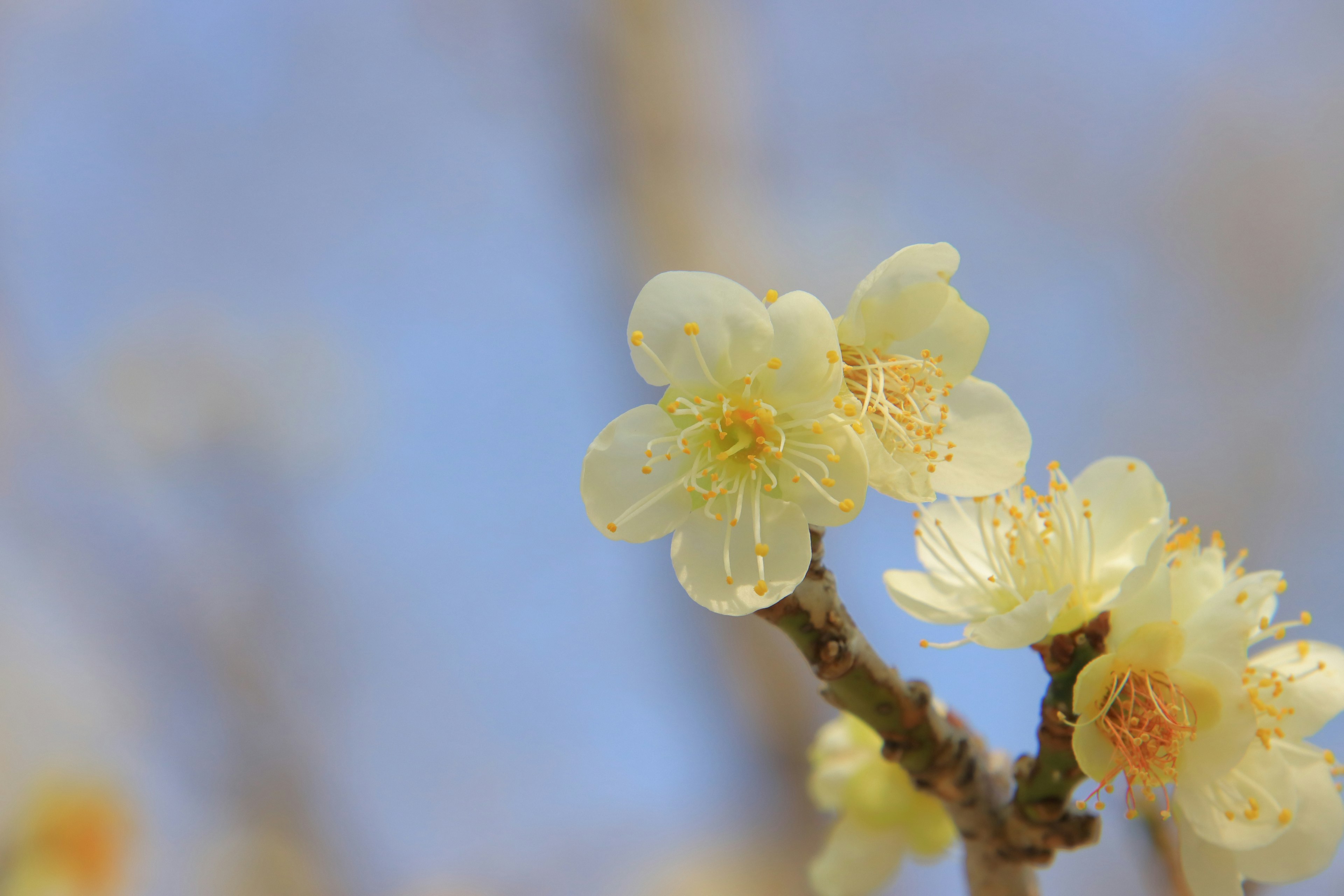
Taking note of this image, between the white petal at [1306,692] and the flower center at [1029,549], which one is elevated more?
the flower center at [1029,549]

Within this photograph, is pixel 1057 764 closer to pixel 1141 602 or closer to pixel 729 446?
pixel 1141 602

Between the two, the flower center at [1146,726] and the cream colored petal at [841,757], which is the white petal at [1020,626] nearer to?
the flower center at [1146,726]

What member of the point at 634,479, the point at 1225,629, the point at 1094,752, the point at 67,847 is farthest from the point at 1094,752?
the point at 67,847

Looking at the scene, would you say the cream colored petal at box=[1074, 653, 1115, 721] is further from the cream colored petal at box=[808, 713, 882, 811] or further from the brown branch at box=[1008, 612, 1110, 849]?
the cream colored petal at box=[808, 713, 882, 811]

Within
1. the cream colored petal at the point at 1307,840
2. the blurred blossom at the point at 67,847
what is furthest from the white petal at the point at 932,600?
the blurred blossom at the point at 67,847

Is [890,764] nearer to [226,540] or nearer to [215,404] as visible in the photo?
[226,540]
